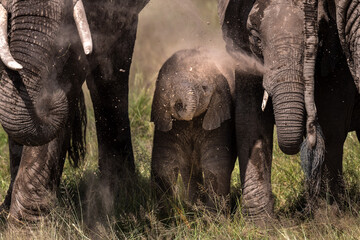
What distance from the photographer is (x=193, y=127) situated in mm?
5836

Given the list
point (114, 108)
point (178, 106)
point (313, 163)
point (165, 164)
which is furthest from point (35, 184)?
point (313, 163)

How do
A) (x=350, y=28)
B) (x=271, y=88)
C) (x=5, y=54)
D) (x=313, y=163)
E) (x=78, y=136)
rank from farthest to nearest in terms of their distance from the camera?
(x=78, y=136)
(x=313, y=163)
(x=271, y=88)
(x=350, y=28)
(x=5, y=54)

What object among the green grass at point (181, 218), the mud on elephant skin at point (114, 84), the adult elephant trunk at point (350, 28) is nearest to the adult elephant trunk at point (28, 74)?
the green grass at point (181, 218)

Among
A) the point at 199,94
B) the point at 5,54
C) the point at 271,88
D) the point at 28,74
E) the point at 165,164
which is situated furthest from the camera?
the point at 165,164

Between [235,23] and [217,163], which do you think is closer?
[235,23]

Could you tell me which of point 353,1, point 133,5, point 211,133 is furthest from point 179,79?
point 353,1

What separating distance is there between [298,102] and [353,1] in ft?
1.93

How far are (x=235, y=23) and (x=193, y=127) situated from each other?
70cm

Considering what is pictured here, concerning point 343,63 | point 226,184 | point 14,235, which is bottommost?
point 14,235

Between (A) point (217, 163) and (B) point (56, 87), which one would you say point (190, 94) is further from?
(B) point (56, 87)

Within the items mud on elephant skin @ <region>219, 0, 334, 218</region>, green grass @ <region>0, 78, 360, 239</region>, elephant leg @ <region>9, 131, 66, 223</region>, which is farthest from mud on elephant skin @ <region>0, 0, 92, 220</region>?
mud on elephant skin @ <region>219, 0, 334, 218</region>

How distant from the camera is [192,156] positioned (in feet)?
19.4

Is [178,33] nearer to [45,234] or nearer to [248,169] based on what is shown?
[248,169]

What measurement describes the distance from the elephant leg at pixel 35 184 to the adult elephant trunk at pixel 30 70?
0.81m
